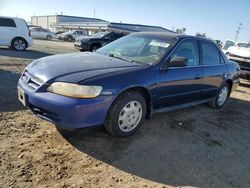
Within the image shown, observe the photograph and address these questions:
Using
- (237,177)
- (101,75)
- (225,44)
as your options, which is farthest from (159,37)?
(225,44)

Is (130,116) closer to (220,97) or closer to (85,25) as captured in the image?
(220,97)

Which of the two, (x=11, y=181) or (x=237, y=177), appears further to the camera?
(x=237, y=177)

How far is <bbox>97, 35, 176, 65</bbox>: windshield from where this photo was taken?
4.75 m

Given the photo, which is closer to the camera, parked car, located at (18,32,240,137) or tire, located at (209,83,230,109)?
parked car, located at (18,32,240,137)

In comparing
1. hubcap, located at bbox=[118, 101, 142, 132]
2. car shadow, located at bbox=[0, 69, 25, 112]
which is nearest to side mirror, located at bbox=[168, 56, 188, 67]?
hubcap, located at bbox=[118, 101, 142, 132]

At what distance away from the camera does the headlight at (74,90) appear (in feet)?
11.7

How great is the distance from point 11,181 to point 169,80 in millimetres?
2875

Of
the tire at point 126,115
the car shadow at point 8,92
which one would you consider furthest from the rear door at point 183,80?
the car shadow at point 8,92

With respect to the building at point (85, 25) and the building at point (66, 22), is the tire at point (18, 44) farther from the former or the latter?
the building at point (66, 22)

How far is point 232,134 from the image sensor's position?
207 inches

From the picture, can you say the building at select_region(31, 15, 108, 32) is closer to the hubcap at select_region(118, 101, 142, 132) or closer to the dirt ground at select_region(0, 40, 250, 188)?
the dirt ground at select_region(0, 40, 250, 188)

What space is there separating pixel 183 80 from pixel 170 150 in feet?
4.80

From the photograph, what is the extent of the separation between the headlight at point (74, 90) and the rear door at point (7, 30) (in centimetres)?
1227

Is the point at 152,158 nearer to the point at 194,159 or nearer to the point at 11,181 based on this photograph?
the point at 194,159
